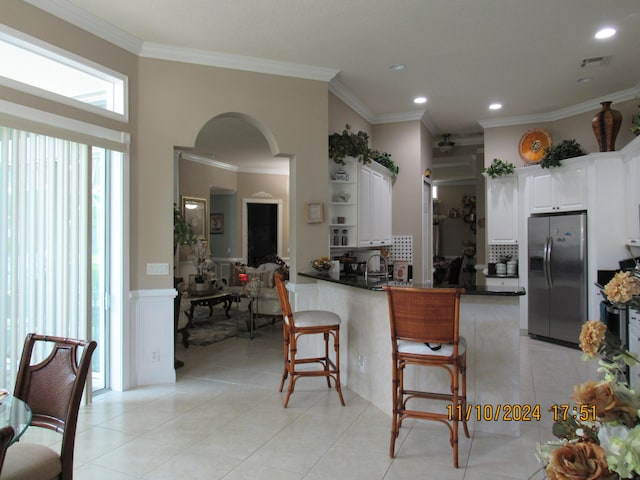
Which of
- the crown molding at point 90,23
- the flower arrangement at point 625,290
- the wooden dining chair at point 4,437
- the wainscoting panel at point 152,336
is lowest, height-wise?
the wainscoting panel at point 152,336

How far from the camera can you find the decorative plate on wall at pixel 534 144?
20.1 ft

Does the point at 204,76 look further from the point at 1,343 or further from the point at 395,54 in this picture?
the point at 1,343

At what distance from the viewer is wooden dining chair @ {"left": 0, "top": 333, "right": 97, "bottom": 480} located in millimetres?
1721

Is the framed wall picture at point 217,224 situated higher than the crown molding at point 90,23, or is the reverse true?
the crown molding at point 90,23

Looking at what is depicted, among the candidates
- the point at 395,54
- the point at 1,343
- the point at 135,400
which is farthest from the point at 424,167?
the point at 1,343

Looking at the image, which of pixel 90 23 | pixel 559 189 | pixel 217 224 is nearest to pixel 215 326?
pixel 217 224

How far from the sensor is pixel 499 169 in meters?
6.33

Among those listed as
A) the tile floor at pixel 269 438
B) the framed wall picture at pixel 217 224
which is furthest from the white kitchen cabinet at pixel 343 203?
the framed wall picture at pixel 217 224

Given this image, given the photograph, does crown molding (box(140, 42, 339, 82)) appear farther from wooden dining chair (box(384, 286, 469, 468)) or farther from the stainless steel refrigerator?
the stainless steel refrigerator

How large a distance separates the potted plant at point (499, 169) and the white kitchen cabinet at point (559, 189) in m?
0.33

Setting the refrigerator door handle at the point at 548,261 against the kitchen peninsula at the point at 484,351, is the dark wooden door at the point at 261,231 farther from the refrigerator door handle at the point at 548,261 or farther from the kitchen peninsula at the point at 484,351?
the kitchen peninsula at the point at 484,351

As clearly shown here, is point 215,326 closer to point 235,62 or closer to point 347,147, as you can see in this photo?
point 347,147

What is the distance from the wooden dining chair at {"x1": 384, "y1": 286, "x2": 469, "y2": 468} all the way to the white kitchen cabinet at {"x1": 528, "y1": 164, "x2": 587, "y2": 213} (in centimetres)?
379

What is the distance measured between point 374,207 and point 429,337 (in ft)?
10.5
